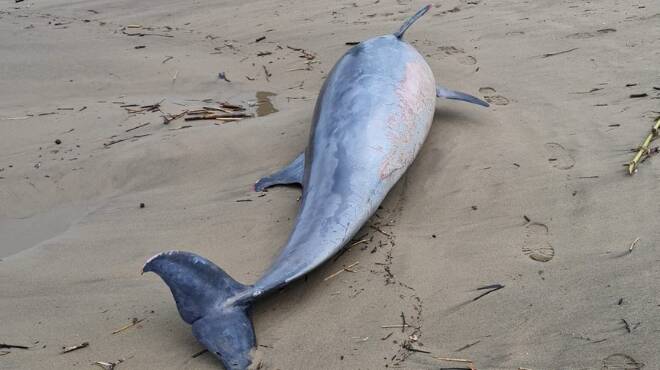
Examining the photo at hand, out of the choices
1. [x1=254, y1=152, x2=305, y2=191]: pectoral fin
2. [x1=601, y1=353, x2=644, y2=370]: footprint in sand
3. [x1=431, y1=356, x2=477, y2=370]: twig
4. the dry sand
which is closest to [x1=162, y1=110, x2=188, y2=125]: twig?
the dry sand

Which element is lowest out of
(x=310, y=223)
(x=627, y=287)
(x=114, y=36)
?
(x=627, y=287)

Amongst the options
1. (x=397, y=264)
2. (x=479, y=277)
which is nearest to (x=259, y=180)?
(x=397, y=264)

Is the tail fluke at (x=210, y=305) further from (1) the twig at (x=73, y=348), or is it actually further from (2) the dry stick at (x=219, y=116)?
(2) the dry stick at (x=219, y=116)

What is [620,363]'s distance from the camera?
93.2 inches

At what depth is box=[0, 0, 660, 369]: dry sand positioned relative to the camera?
264cm

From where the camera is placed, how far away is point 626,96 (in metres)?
4.50

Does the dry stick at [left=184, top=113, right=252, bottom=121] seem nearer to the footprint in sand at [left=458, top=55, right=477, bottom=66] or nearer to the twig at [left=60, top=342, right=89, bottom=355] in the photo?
the footprint in sand at [left=458, top=55, right=477, bottom=66]

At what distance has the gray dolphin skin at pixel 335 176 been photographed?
2.57 metres

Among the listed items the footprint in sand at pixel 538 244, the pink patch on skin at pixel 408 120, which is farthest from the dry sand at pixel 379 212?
the pink patch on skin at pixel 408 120

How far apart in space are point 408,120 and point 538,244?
1.10 m

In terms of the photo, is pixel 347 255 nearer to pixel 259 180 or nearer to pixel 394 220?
pixel 394 220

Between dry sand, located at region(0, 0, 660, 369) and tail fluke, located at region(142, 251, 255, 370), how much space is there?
0.40 ft

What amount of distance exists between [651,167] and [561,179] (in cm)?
51

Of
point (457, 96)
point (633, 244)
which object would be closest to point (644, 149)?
point (633, 244)
